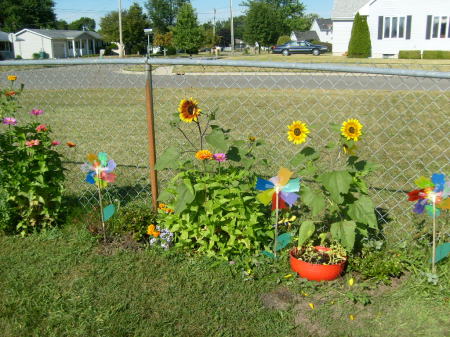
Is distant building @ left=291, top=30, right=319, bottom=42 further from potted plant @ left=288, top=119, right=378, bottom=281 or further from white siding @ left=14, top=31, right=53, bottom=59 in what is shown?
potted plant @ left=288, top=119, right=378, bottom=281

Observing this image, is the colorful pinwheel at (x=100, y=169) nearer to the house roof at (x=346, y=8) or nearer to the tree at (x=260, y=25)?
the house roof at (x=346, y=8)

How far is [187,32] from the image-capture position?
3716 centimetres

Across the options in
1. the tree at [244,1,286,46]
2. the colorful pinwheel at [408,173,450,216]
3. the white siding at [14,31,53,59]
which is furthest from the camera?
the white siding at [14,31,53,59]

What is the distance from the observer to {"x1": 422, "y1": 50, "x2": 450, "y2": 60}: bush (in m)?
24.2

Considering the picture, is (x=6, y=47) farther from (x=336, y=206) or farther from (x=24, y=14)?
(x=336, y=206)

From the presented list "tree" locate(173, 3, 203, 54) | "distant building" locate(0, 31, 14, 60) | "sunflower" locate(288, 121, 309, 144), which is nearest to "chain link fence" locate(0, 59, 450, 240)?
"sunflower" locate(288, 121, 309, 144)

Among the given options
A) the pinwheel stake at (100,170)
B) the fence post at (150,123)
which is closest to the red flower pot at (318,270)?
the fence post at (150,123)

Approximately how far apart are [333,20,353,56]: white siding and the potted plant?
106 ft

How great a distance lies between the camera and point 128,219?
3.36 metres

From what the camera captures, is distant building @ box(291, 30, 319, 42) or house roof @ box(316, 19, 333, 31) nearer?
distant building @ box(291, 30, 319, 42)

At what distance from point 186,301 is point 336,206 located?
1.06m

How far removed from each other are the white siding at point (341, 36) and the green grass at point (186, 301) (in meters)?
32.6

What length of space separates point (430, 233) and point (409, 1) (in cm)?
2758

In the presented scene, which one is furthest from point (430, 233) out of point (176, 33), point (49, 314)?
point (176, 33)
